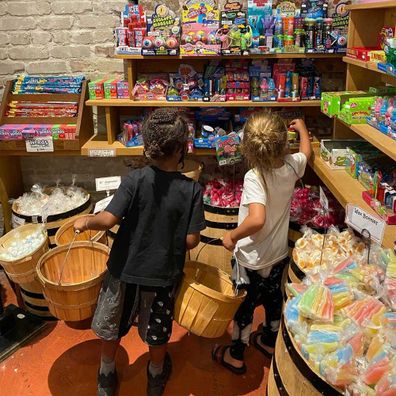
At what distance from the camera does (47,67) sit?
11.5 ft

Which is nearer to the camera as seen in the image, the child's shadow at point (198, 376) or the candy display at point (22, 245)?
the child's shadow at point (198, 376)

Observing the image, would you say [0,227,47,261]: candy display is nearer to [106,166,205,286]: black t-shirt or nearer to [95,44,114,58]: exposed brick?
[106,166,205,286]: black t-shirt

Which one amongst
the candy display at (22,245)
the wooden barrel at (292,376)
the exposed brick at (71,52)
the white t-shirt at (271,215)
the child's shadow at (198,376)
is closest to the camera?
the wooden barrel at (292,376)

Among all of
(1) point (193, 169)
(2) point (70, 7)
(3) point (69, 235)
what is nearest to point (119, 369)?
(3) point (69, 235)

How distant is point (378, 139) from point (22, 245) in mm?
2157

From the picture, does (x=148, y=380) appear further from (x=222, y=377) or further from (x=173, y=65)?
(x=173, y=65)

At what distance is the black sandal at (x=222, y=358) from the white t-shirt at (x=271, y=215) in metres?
0.58

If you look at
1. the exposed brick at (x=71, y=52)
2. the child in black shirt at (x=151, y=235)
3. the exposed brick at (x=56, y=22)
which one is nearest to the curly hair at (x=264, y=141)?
the child in black shirt at (x=151, y=235)

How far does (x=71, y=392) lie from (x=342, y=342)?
157 cm

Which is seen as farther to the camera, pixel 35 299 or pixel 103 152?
pixel 103 152

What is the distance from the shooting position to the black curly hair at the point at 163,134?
6.71 feet

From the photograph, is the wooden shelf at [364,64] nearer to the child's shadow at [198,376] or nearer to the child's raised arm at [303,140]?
the child's raised arm at [303,140]

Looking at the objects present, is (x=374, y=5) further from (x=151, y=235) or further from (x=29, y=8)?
(x=29, y=8)

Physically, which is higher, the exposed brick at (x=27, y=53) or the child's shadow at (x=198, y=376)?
the exposed brick at (x=27, y=53)
